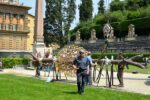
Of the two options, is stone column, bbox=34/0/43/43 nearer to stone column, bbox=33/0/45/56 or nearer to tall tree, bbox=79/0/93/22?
stone column, bbox=33/0/45/56

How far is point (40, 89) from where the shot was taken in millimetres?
17016

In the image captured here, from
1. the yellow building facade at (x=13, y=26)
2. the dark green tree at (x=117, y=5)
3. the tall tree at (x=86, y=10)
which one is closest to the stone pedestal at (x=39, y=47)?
the yellow building facade at (x=13, y=26)

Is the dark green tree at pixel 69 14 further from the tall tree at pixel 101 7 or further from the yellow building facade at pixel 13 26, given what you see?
the tall tree at pixel 101 7

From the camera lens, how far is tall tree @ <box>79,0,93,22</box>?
96.8 meters

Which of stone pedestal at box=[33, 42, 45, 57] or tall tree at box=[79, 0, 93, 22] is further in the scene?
tall tree at box=[79, 0, 93, 22]

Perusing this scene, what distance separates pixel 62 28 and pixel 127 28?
1701cm

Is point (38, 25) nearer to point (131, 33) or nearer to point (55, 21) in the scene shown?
point (55, 21)

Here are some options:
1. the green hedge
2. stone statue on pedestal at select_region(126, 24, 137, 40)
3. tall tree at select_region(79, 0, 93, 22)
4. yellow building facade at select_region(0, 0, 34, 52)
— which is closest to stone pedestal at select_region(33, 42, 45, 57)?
the green hedge

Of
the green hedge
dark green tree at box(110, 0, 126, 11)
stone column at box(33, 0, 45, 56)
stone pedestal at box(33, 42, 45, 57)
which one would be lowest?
the green hedge

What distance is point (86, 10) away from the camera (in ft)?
320

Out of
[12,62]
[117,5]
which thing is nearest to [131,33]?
[117,5]

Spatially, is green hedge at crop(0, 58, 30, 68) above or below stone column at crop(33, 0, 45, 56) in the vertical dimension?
below

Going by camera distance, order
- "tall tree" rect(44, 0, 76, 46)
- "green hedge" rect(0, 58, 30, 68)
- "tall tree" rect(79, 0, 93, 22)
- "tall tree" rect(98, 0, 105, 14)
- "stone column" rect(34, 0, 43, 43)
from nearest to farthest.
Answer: "stone column" rect(34, 0, 43, 43)
"green hedge" rect(0, 58, 30, 68)
"tall tree" rect(44, 0, 76, 46)
"tall tree" rect(79, 0, 93, 22)
"tall tree" rect(98, 0, 105, 14)

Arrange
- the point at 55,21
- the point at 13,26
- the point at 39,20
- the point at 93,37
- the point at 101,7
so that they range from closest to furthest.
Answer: the point at 39,20 < the point at 55,21 < the point at 13,26 < the point at 93,37 < the point at 101,7
